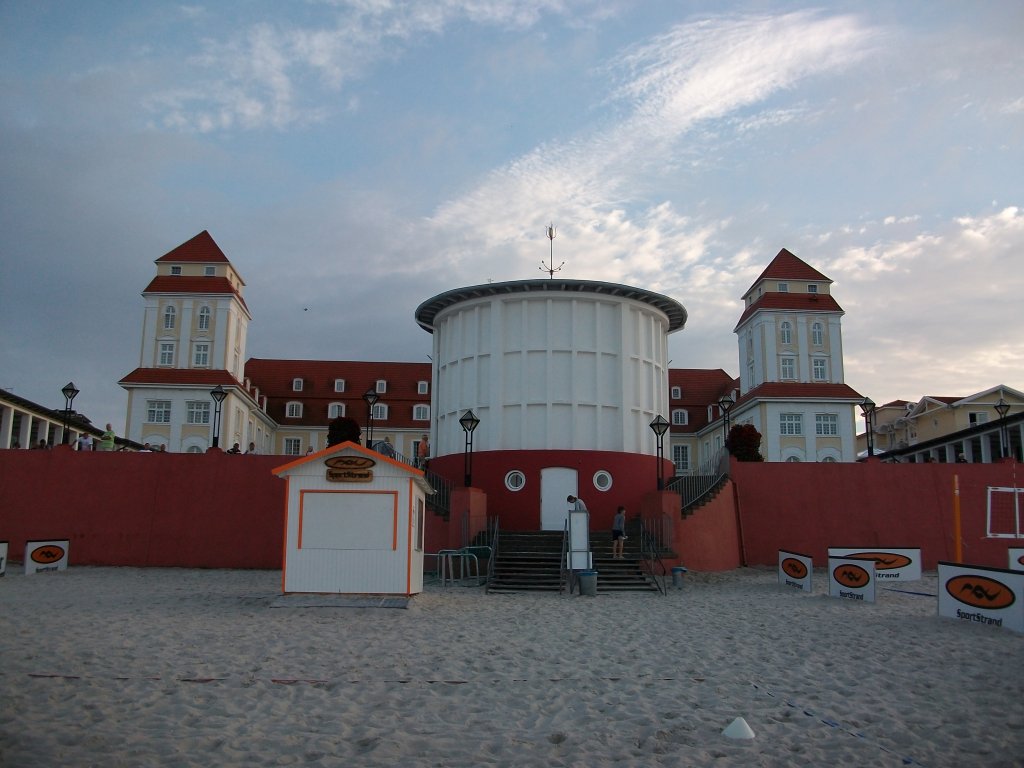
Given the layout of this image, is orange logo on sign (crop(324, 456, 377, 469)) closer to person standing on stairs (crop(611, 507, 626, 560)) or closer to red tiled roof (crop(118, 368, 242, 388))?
person standing on stairs (crop(611, 507, 626, 560))

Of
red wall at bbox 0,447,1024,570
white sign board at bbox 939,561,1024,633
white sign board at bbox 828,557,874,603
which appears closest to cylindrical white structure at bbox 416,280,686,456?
red wall at bbox 0,447,1024,570

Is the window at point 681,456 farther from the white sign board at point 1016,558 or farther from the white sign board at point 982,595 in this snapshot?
the white sign board at point 982,595

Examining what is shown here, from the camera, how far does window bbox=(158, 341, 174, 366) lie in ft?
156

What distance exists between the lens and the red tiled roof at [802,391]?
4644 centimetres

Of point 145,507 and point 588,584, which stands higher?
point 145,507

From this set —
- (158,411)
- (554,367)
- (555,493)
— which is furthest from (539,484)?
(158,411)

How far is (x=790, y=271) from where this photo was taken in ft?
166

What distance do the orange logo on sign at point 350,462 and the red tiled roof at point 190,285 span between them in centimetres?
3533

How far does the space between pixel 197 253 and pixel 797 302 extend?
1385 inches

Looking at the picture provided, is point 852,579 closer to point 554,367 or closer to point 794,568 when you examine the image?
point 794,568

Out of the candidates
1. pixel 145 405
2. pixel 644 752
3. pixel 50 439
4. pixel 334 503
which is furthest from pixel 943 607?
pixel 50 439

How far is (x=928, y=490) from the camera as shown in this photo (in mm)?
25391

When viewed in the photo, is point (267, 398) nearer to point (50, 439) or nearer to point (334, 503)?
point (50, 439)

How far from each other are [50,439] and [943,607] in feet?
155
